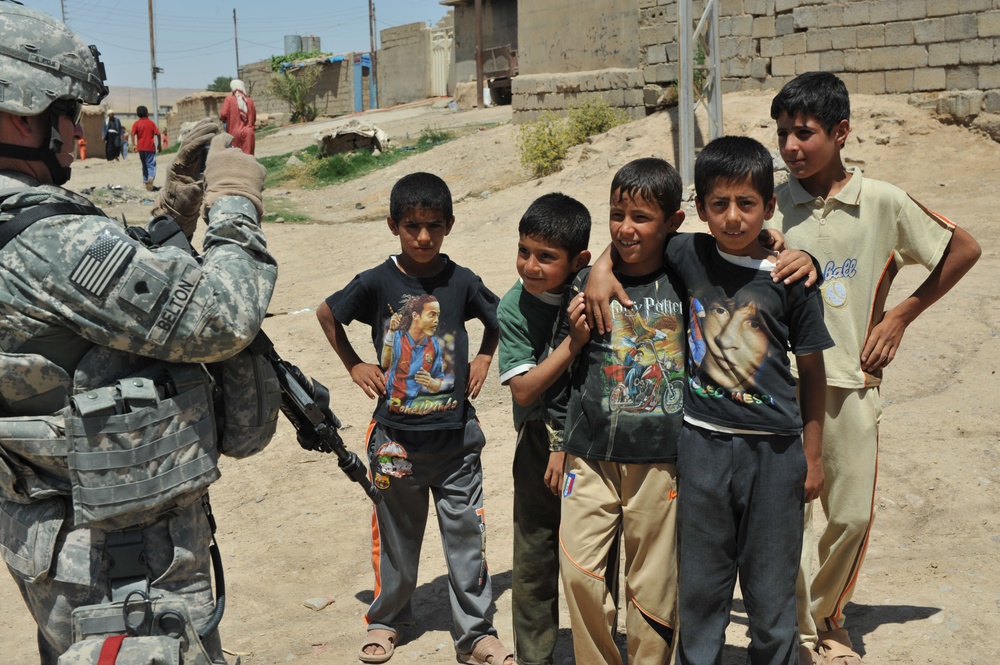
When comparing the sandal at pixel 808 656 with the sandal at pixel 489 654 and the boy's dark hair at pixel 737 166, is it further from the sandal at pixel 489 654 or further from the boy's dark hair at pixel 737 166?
the boy's dark hair at pixel 737 166

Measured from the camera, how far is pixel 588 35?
48.3 ft

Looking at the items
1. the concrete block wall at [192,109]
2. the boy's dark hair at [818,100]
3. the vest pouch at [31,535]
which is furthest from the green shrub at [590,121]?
the concrete block wall at [192,109]

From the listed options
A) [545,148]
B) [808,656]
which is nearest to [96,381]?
[808,656]

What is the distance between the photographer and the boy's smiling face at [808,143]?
2.75 meters

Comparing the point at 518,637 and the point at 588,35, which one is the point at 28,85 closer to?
the point at 518,637

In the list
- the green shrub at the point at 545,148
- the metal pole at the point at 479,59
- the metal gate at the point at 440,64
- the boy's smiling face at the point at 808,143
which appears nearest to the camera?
the boy's smiling face at the point at 808,143

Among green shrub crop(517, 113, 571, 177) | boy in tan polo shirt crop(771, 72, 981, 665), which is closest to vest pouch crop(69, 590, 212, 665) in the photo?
boy in tan polo shirt crop(771, 72, 981, 665)

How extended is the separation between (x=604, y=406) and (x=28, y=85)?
168cm

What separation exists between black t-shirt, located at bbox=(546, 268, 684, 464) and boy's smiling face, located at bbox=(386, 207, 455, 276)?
811 mm

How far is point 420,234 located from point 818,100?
1362 mm

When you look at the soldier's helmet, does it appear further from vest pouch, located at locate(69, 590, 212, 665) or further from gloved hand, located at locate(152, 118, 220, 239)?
vest pouch, located at locate(69, 590, 212, 665)

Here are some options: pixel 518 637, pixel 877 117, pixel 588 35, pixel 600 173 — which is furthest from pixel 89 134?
pixel 518 637

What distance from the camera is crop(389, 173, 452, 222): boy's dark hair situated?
310 cm

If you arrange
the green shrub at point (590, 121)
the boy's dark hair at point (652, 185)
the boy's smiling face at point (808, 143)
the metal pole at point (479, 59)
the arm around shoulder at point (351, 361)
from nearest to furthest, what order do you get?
the boy's dark hair at point (652, 185)
the boy's smiling face at point (808, 143)
the arm around shoulder at point (351, 361)
the green shrub at point (590, 121)
the metal pole at point (479, 59)
